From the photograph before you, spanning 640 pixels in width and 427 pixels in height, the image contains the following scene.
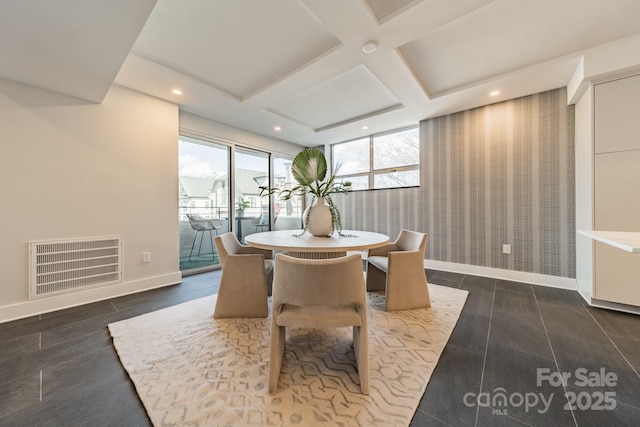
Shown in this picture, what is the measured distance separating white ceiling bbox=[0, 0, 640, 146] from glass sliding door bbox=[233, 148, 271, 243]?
1.21 metres

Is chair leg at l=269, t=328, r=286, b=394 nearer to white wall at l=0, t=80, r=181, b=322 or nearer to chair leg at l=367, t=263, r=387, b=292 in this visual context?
chair leg at l=367, t=263, r=387, b=292

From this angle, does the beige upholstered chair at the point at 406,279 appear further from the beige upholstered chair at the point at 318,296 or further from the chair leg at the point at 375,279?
the beige upholstered chair at the point at 318,296

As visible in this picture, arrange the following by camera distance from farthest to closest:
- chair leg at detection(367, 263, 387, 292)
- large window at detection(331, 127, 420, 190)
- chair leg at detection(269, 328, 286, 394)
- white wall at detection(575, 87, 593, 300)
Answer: large window at detection(331, 127, 420, 190)
chair leg at detection(367, 263, 387, 292)
white wall at detection(575, 87, 593, 300)
chair leg at detection(269, 328, 286, 394)

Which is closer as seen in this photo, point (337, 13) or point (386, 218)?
point (337, 13)

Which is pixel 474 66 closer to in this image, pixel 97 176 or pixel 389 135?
pixel 389 135

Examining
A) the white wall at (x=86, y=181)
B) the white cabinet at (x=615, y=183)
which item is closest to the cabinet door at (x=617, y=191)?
the white cabinet at (x=615, y=183)

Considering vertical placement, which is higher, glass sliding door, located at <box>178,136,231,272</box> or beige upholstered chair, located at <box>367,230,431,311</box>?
glass sliding door, located at <box>178,136,231,272</box>

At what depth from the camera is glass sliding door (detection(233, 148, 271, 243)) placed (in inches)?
160

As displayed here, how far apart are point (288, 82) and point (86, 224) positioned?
2643mm

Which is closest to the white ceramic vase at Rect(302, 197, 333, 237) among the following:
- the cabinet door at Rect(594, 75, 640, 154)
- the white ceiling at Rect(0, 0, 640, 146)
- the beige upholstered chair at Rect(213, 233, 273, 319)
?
the beige upholstered chair at Rect(213, 233, 273, 319)

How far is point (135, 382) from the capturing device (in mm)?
1265

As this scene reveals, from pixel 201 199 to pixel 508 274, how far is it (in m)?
4.52

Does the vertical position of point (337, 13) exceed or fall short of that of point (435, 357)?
it exceeds it

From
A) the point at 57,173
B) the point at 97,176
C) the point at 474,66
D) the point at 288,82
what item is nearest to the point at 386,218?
the point at 474,66
